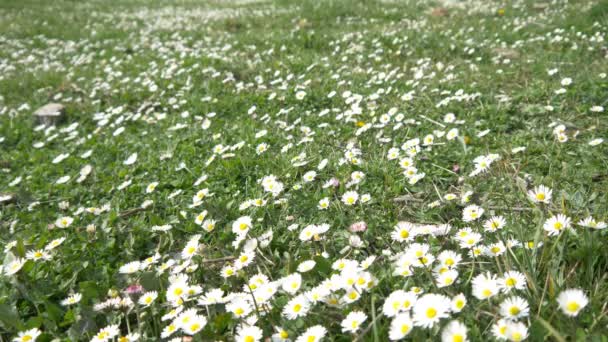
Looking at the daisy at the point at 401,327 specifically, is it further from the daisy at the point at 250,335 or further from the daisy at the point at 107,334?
the daisy at the point at 107,334

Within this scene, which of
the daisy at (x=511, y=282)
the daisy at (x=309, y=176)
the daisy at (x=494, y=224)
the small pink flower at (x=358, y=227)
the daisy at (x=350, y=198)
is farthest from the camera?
the daisy at (x=309, y=176)

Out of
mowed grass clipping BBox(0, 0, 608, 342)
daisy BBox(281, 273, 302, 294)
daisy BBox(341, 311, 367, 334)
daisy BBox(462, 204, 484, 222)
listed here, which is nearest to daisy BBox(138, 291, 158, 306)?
mowed grass clipping BBox(0, 0, 608, 342)

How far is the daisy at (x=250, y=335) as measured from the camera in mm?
1505

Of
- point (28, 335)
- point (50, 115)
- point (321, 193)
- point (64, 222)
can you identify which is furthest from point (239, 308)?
point (50, 115)

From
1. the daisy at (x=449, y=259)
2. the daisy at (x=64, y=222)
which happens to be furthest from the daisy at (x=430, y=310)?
the daisy at (x=64, y=222)

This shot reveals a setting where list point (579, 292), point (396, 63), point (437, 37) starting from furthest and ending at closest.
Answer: point (437, 37) < point (396, 63) < point (579, 292)

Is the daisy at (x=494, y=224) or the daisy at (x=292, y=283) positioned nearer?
the daisy at (x=292, y=283)

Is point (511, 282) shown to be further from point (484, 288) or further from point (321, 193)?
point (321, 193)

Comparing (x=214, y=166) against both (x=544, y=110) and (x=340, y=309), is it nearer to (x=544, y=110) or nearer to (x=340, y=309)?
(x=340, y=309)

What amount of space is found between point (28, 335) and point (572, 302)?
189 cm

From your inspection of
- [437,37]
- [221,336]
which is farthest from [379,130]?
[437,37]

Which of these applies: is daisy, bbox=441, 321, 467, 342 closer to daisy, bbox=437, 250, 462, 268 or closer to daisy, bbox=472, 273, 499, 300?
daisy, bbox=472, 273, 499, 300

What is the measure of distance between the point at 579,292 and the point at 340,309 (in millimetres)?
741

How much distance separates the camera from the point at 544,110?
330cm
